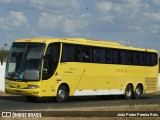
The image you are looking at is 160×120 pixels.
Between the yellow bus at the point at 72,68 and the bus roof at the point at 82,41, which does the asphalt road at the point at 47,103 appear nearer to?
the yellow bus at the point at 72,68

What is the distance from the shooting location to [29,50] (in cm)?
2425

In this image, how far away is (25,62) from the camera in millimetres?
23953

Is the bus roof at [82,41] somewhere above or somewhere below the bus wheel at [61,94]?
above

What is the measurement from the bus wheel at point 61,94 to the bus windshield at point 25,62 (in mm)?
1767

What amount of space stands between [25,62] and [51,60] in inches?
50.3

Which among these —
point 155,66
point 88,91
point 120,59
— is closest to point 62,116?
point 88,91

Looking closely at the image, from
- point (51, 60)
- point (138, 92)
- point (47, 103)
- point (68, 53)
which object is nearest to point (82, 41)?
point (68, 53)

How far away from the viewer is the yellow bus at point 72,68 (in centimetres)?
2383

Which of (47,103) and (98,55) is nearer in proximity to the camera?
(47,103)

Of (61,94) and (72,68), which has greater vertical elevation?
(72,68)

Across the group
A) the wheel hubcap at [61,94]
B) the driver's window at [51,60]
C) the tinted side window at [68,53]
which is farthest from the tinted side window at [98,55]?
the driver's window at [51,60]

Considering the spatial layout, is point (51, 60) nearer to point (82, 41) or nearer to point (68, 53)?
point (68, 53)

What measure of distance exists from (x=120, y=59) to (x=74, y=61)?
17.7 ft

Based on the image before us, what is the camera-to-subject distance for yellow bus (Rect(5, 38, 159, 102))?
23828 mm
